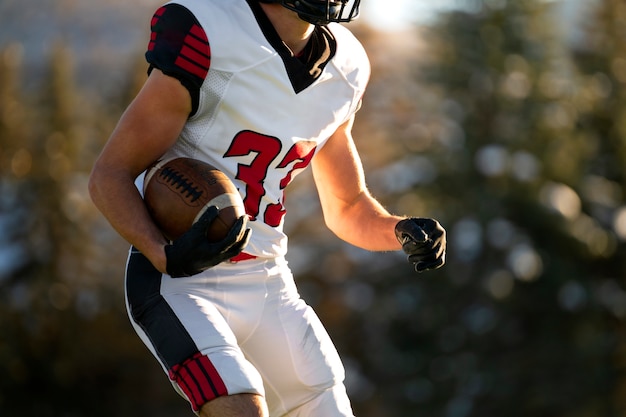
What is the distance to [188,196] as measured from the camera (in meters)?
3.18

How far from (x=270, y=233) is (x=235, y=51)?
59cm

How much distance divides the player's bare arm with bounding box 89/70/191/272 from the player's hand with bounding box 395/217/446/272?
2.70 ft

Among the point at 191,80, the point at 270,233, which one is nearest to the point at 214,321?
the point at 270,233

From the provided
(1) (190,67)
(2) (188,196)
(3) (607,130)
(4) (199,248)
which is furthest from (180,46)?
(3) (607,130)

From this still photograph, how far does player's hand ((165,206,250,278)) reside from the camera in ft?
10.1

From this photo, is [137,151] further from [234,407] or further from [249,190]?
[234,407]

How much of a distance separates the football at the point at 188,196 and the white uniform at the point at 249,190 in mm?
162

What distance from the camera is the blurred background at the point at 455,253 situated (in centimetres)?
1199

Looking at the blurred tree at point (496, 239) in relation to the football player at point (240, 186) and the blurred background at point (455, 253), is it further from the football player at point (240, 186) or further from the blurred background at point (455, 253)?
the football player at point (240, 186)

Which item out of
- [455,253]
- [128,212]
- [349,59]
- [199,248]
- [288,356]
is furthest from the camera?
[455,253]

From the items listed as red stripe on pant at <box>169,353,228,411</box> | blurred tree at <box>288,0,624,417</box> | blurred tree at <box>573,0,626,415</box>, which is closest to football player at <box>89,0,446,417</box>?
red stripe on pant at <box>169,353,228,411</box>

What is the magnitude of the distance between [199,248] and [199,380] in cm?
36

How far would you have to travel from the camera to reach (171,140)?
3.29m

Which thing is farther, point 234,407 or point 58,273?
point 58,273
